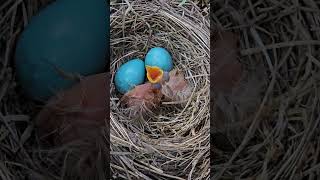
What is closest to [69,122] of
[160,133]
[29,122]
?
[29,122]

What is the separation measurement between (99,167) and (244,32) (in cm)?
33

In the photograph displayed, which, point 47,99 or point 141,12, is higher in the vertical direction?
point 141,12

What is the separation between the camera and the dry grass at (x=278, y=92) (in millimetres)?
891

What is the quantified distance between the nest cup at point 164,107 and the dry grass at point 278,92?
0.09 m

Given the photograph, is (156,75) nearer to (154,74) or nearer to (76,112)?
(154,74)

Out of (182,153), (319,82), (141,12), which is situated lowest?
(182,153)

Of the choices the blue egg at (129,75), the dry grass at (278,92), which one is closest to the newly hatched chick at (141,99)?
the blue egg at (129,75)

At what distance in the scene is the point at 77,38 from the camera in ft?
3.10

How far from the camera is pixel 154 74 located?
1.09 metres

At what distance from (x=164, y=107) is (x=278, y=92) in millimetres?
229

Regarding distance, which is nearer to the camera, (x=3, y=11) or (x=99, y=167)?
(x=99, y=167)

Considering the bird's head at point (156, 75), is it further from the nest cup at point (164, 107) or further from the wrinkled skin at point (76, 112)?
the wrinkled skin at point (76, 112)

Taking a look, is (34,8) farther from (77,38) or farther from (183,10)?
(183,10)

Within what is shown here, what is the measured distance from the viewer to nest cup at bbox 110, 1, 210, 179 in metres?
0.95
